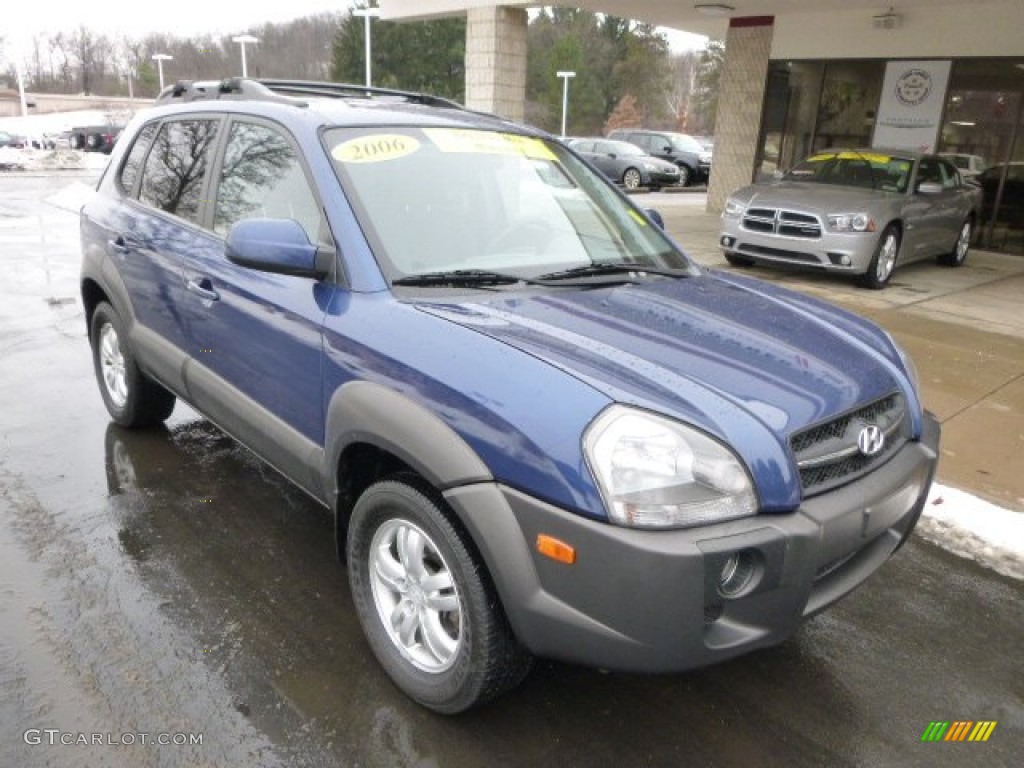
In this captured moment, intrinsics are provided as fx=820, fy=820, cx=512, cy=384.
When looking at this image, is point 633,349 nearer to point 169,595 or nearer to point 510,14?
point 169,595

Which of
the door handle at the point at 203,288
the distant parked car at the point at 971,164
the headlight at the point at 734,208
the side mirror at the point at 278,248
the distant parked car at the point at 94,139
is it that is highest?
the distant parked car at the point at 971,164

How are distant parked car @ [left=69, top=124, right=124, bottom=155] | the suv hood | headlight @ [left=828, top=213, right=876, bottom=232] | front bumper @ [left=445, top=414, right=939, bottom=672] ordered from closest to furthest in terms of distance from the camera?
front bumper @ [left=445, top=414, right=939, bottom=672] → the suv hood → headlight @ [left=828, top=213, right=876, bottom=232] → distant parked car @ [left=69, top=124, right=124, bottom=155]

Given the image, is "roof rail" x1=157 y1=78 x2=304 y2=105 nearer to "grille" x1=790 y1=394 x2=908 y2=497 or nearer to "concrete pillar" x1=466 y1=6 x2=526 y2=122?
"grille" x1=790 y1=394 x2=908 y2=497

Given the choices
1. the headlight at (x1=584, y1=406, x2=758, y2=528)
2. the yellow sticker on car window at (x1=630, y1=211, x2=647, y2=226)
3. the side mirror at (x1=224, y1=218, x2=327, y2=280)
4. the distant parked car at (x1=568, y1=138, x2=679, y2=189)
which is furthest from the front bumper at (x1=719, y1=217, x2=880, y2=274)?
the distant parked car at (x1=568, y1=138, x2=679, y2=189)

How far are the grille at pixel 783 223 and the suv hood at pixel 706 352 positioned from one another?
6.44 m

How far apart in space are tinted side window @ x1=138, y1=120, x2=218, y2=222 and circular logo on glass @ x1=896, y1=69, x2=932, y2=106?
13654mm

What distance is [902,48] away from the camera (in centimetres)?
1395

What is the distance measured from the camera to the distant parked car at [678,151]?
25891mm

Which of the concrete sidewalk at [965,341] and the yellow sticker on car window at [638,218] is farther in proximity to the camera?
the concrete sidewalk at [965,341]

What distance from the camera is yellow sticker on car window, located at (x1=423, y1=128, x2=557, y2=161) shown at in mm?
3178

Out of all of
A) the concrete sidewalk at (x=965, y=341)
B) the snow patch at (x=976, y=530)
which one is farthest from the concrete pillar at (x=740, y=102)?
the snow patch at (x=976, y=530)

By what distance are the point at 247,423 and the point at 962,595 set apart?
2.95m

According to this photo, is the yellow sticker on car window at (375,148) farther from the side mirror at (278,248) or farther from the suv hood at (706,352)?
the suv hood at (706,352)

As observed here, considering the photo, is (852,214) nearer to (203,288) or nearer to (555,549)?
(203,288)
